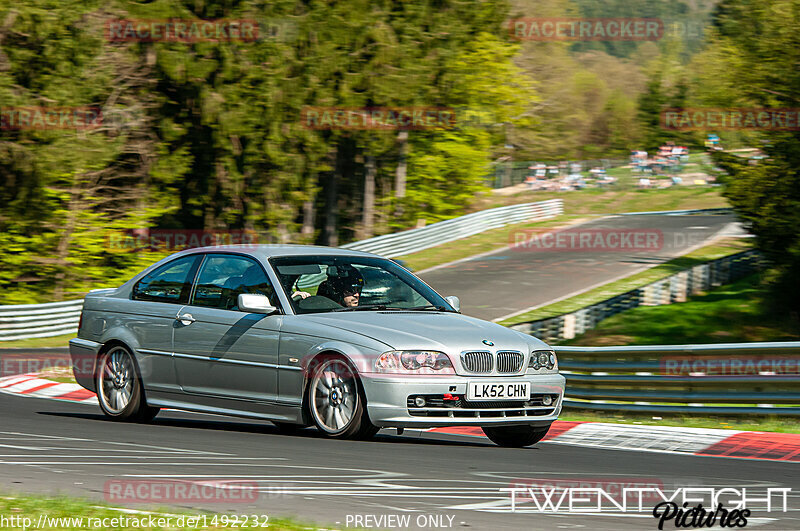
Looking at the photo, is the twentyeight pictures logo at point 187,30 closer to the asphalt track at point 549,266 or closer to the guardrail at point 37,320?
the asphalt track at point 549,266

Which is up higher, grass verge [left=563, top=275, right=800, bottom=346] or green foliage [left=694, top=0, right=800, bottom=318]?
green foliage [left=694, top=0, right=800, bottom=318]

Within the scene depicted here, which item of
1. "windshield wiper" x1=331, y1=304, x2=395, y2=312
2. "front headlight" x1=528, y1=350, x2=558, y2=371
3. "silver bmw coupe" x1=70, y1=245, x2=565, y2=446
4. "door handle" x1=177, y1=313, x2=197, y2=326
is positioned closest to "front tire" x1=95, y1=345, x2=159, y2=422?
"silver bmw coupe" x1=70, y1=245, x2=565, y2=446

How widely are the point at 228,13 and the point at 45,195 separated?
9355 mm

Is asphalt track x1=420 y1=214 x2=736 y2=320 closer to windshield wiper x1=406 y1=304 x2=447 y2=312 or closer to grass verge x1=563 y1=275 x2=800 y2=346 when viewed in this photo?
grass verge x1=563 y1=275 x2=800 y2=346

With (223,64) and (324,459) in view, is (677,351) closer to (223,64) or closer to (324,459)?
(324,459)

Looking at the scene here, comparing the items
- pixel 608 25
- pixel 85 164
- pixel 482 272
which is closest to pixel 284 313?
pixel 482 272

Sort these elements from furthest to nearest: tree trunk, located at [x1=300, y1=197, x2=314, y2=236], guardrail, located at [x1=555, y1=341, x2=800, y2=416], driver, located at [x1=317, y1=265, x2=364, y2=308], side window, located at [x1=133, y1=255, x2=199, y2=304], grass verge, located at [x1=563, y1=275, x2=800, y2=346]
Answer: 1. tree trunk, located at [x1=300, y1=197, x2=314, y2=236]
2. grass verge, located at [x1=563, y1=275, x2=800, y2=346]
3. guardrail, located at [x1=555, y1=341, x2=800, y2=416]
4. side window, located at [x1=133, y1=255, x2=199, y2=304]
5. driver, located at [x1=317, y1=265, x2=364, y2=308]

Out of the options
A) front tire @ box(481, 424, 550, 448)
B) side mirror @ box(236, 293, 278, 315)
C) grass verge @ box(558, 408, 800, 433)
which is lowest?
grass verge @ box(558, 408, 800, 433)

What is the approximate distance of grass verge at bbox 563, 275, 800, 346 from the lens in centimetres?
2355

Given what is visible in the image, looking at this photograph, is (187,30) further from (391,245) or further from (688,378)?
(688,378)

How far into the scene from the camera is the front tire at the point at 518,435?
30.5 feet

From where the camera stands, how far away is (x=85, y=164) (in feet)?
119

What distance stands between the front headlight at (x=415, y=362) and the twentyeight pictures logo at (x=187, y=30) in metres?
33.3

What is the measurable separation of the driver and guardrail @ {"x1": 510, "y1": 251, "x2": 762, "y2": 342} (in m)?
10.0
